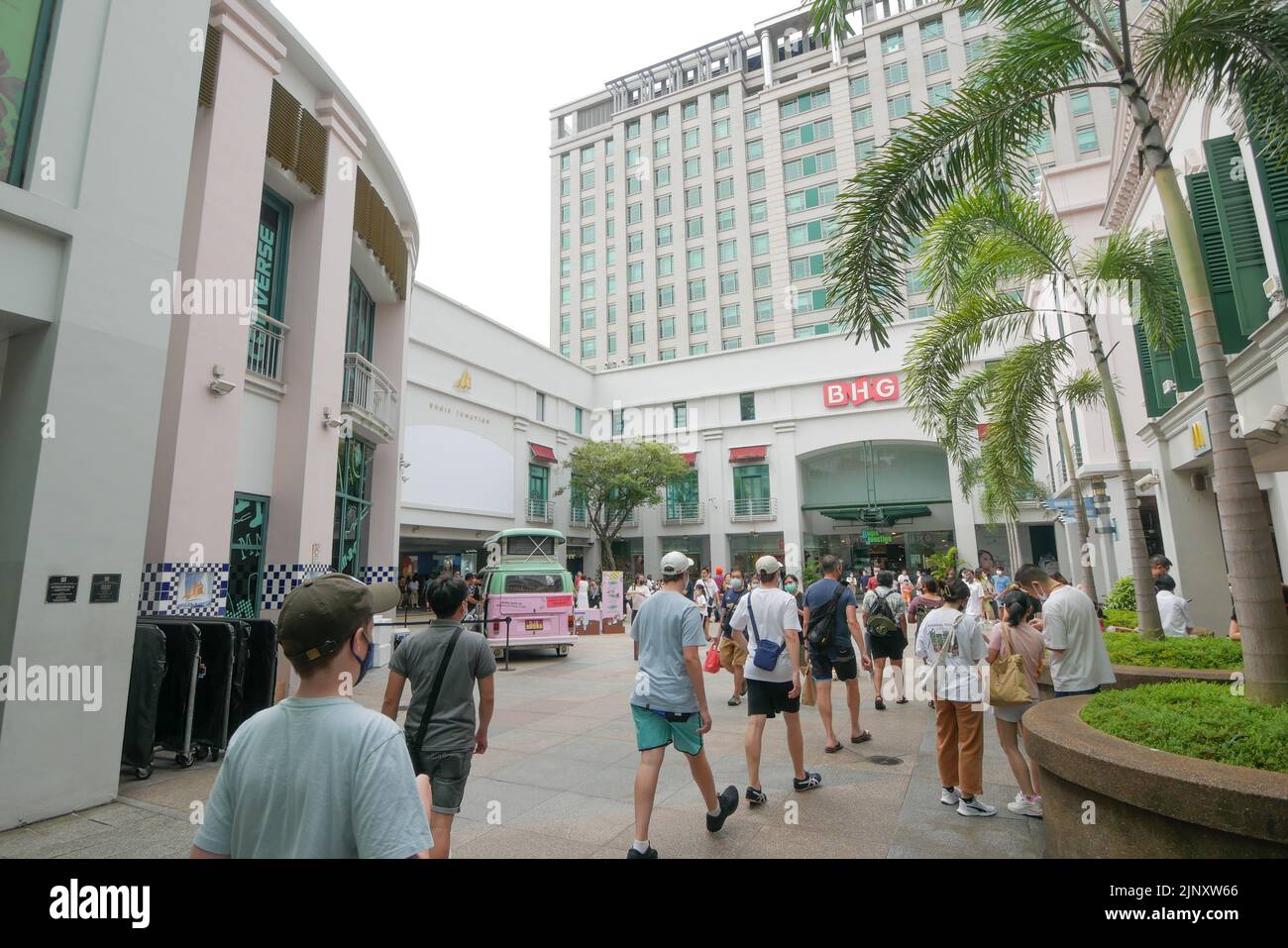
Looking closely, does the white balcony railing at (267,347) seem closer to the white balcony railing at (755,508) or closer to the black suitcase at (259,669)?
the black suitcase at (259,669)

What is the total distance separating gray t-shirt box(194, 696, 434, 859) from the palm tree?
4.79 meters

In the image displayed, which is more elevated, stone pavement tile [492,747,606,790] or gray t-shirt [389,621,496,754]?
gray t-shirt [389,621,496,754]

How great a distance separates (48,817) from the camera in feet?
15.3

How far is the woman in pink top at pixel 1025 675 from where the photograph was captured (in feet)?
15.4

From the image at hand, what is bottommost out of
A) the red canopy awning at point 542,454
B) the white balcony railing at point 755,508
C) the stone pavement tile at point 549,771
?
the stone pavement tile at point 549,771

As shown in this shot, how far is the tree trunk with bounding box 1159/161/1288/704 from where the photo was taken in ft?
12.6

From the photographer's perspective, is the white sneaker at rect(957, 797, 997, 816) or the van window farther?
the van window

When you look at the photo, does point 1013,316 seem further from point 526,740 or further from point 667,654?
point 526,740

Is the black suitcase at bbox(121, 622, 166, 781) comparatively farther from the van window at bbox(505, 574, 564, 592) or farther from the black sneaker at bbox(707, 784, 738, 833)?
the van window at bbox(505, 574, 564, 592)

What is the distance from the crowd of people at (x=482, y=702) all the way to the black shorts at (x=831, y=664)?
15mm

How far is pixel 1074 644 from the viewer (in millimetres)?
4934

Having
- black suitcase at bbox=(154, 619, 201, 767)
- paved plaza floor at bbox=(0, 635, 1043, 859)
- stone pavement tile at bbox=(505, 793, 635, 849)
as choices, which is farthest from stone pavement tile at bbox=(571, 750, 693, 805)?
black suitcase at bbox=(154, 619, 201, 767)

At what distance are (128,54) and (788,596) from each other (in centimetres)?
733

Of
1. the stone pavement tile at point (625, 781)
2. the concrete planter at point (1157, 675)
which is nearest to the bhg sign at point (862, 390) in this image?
the concrete planter at point (1157, 675)
